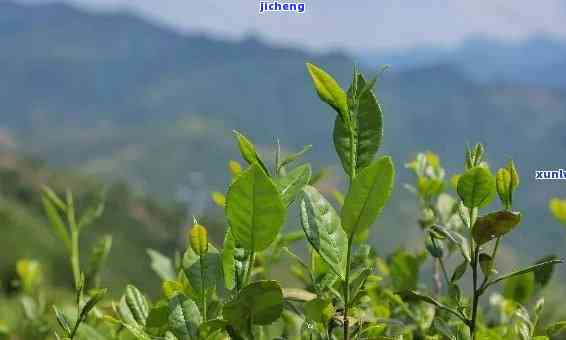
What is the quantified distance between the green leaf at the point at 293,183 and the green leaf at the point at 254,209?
0.26 ft

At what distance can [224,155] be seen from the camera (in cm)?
19512

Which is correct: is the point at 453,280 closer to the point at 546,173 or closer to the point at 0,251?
the point at 546,173

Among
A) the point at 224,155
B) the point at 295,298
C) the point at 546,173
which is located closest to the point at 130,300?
the point at 295,298

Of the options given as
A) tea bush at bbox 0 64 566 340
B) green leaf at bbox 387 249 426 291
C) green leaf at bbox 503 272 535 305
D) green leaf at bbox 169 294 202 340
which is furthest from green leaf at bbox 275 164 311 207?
green leaf at bbox 503 272 535 305

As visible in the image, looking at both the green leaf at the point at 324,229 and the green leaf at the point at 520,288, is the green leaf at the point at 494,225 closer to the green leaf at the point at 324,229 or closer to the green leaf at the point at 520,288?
the green leaf at the point at 324,229

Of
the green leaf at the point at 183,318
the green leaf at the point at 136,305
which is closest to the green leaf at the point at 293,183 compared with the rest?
the green leaf at the point at 183,318

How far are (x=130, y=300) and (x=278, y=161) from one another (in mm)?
263

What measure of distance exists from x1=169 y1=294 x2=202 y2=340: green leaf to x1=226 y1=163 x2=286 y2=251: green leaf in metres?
0.12

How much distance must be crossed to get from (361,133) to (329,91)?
6cm

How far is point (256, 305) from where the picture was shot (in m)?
0.68

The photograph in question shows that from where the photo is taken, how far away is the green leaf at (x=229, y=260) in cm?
73

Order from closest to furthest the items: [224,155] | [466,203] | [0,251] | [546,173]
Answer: [466,203], [546,173], [0,251], [224,155]

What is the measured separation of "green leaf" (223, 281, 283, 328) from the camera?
0.66 metres

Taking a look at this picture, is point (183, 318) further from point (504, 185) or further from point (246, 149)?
point (504, 185)
